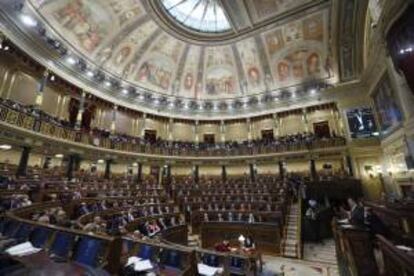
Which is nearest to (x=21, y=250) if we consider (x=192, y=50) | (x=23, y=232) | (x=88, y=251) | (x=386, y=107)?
(x=88, y=251)

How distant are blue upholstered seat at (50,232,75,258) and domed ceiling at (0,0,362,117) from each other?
1404cm

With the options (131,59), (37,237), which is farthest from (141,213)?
(131,59)

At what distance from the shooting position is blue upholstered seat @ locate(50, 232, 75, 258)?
8.62ft

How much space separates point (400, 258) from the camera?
204cm

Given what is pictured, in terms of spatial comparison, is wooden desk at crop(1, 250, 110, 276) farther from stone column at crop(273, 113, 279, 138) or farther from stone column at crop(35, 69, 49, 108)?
stone column at crop(273, 113, 279, 138)

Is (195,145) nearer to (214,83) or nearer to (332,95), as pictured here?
(214,83)

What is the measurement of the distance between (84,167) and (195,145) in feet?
30.1

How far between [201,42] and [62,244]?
63.4 feet

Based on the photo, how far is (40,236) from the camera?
3000mm

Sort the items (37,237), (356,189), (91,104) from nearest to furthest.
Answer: (37,237), (356,189), (91,104)

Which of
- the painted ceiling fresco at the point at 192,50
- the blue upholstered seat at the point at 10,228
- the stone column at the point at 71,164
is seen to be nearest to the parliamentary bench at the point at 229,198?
the stone column at the point at 71,164

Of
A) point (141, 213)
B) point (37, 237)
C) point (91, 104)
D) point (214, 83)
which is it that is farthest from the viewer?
point (214, 83)

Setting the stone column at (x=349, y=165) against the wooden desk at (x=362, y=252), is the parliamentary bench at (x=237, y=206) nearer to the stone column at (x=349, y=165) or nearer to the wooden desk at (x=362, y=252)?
the wooden desk at (x=362, y=252)

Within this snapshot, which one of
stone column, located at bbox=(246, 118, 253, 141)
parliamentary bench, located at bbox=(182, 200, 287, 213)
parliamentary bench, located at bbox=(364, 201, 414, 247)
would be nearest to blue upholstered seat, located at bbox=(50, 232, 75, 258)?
parliamentary bench, located at bbox=(364, 201, 414, 247)
